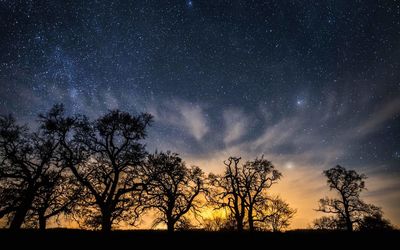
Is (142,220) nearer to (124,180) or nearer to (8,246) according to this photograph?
(124,180)

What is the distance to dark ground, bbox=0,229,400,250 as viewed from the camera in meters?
7.98

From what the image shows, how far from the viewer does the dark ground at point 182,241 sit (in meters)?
7.98

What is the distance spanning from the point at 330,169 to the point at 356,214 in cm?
757

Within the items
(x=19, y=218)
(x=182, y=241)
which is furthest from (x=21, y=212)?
(x=182, y=241)

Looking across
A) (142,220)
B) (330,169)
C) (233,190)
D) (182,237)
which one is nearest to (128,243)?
(182,237)

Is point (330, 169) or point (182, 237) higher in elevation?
point (330, 169)

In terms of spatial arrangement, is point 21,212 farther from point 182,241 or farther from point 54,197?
point 182,241

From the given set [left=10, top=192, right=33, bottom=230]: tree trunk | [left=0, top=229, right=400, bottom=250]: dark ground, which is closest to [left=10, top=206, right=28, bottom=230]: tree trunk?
[left=10, top=192, right=33, bottom=230]: tree trunk

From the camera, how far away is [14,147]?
21031 mm

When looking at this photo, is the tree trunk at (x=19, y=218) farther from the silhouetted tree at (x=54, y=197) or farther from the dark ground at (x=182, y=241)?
the dark ground at (x=182, y=241)

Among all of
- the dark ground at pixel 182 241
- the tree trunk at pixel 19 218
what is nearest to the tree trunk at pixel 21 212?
the tree trunk at pixel 19 218

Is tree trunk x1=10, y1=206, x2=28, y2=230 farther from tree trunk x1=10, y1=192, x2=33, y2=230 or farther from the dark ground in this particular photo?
the dark ground

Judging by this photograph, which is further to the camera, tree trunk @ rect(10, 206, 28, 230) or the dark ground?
tree trunk @ rect(10, 206, 28, 230)

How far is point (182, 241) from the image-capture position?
9195mm
